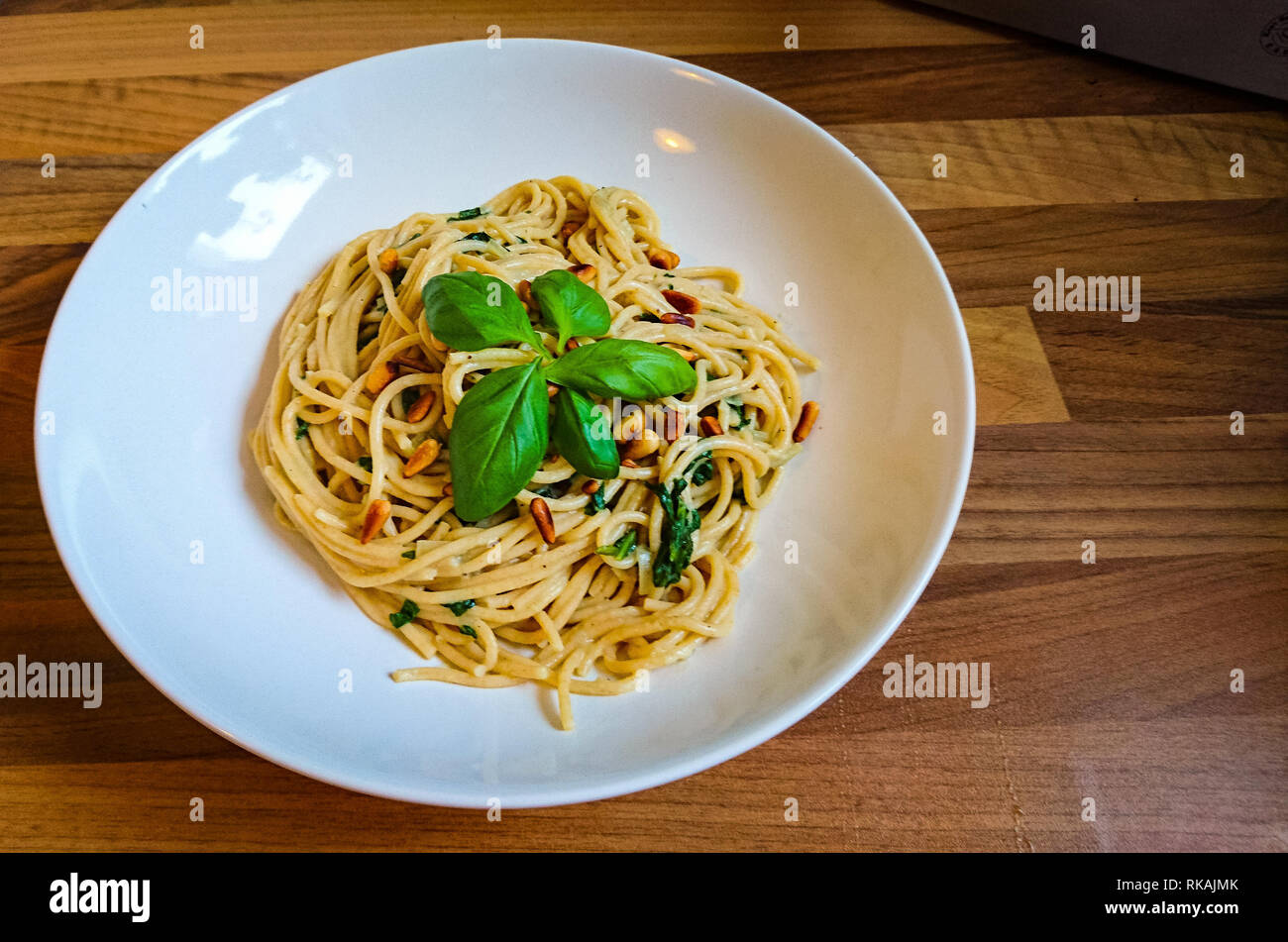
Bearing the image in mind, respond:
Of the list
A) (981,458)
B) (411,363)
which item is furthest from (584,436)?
(981,458)

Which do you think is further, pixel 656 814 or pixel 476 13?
pixel 476 13

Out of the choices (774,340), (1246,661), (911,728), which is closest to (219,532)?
(774,340)

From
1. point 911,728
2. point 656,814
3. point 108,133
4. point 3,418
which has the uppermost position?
point 108,133

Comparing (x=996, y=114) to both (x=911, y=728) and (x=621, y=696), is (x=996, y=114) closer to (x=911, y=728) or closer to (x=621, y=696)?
(x=911, y=728)

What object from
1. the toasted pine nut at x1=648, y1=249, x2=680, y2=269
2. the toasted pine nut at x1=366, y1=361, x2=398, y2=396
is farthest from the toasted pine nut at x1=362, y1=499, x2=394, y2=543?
the toasted pine nut at x1=648, y1=249, x2=680, y2=269

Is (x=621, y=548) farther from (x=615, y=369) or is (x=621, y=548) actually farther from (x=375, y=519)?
(x=375, y=519)

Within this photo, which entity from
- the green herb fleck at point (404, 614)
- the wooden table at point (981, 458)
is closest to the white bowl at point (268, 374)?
the green herb fleck at point (404, 614)
